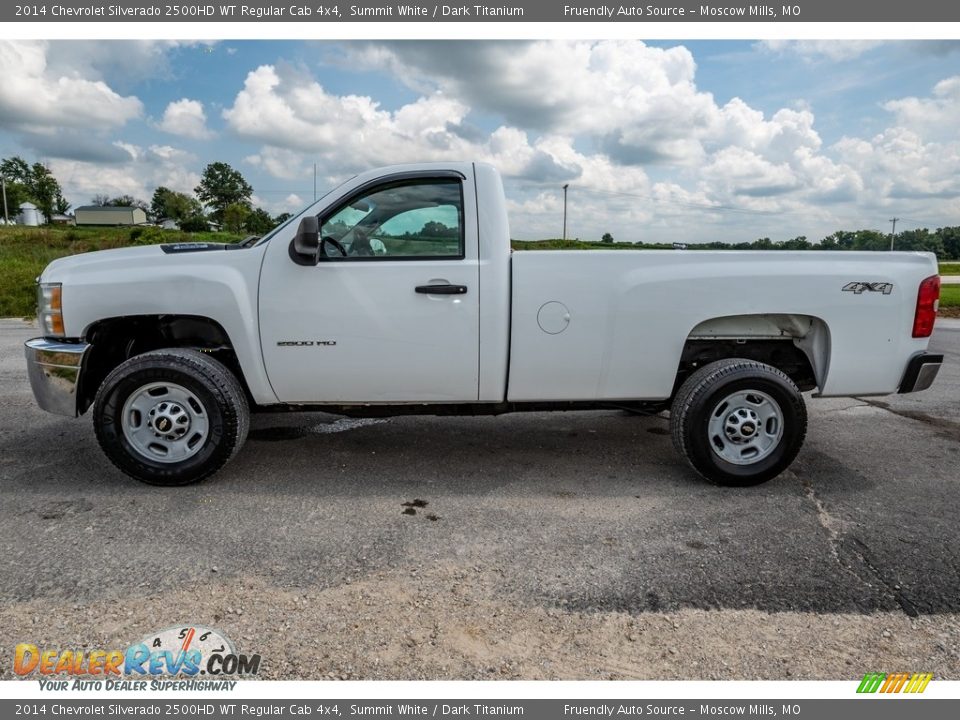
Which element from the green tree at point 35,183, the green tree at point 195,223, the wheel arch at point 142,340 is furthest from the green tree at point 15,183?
the wheel arch at point 142,340

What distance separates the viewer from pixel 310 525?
3434mm

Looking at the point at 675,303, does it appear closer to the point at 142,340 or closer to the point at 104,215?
the point at 142,340

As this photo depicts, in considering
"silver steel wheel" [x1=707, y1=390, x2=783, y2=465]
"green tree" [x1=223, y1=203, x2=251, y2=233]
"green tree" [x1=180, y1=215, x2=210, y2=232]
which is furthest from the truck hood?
"green tree" [x1=180, y1=215, x2=210, y2=232]

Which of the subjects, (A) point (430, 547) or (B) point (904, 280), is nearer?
(A) point (430, 547)

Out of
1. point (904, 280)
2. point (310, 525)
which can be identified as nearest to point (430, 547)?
point (310, 525)

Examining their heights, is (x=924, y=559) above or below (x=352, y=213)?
below

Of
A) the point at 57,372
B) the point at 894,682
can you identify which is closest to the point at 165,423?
the point at 57,372

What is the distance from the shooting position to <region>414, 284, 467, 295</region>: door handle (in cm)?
378

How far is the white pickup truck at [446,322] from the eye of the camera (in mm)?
3826

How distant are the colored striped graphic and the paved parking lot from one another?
0.20 ft

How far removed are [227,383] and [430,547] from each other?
1685mm

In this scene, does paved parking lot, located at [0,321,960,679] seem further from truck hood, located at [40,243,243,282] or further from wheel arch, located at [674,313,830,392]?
truck hood, located at [40,243,243,282]

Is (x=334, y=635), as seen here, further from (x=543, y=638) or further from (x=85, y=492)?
(x=85, y=492)

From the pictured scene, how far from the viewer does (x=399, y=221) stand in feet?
13.0
